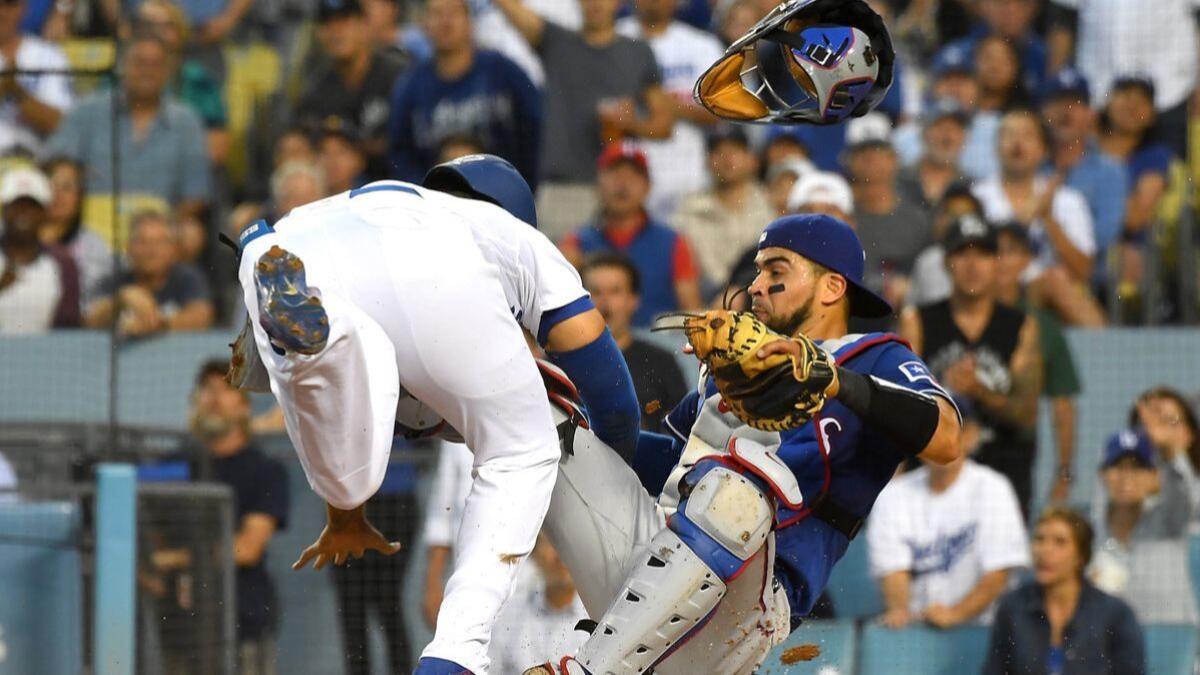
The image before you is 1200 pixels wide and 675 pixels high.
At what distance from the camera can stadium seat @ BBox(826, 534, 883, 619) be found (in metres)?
7.58

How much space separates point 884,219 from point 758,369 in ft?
15.5

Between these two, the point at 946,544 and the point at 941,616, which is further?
the point at 946,544

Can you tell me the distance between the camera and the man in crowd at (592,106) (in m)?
8.88

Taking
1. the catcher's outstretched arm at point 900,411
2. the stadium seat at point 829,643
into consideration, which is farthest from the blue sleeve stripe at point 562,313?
the stadium seat at point 829,643

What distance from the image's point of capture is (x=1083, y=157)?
8.78 metres

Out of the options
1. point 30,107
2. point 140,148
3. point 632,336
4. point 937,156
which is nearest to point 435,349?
point 632,336

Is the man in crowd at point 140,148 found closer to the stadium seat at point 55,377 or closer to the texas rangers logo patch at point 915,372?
the stadium seat at point 55,377

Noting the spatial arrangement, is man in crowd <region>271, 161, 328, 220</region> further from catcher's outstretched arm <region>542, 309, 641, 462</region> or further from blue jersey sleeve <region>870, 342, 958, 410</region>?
blue jersey sleeve <region>870, 342, 958, 410</region>

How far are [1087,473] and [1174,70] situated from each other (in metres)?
2.23

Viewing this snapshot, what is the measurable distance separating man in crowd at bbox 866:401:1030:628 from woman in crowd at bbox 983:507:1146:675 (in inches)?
9.0

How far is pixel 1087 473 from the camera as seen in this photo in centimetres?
806

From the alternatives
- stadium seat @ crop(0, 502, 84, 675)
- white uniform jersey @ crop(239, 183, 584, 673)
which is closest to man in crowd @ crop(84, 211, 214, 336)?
stadium seat @ crop(0, 502, 84, 675)

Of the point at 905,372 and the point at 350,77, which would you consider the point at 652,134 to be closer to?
the point at 350,77

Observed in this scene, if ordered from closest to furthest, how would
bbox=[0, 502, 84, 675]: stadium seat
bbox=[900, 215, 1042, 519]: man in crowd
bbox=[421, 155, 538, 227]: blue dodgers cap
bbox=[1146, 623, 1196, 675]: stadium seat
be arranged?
1. bbox=[421, 155, 538, 227]: blue dodgers cap
2. bbox=[0, 502, 84, 675]: stadium seat
3. bbox=[1146, 623, 1196, 675]: stadium seat
4. bbox=[900, 215, 1042, 519]: man in crowd
